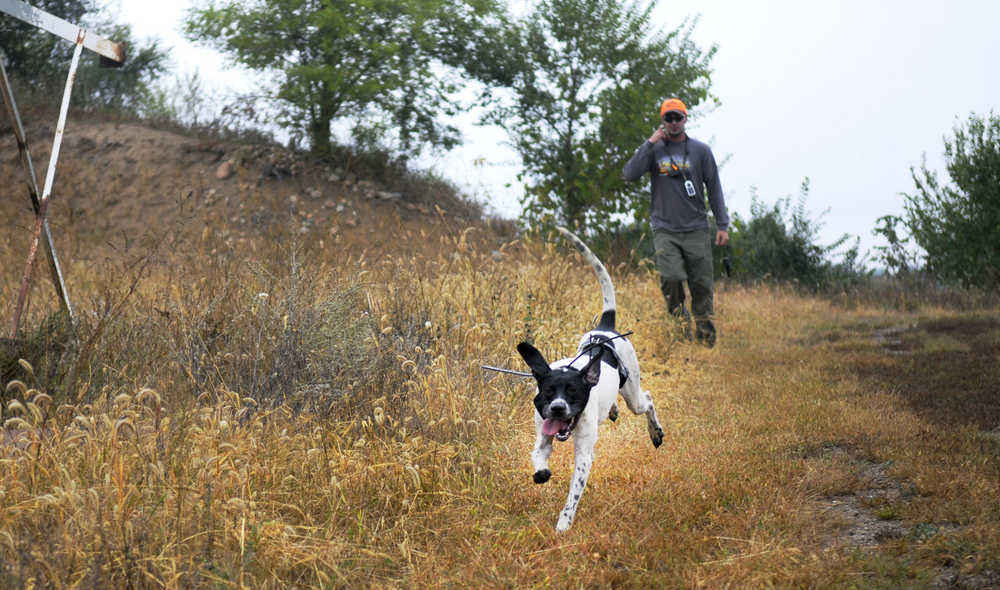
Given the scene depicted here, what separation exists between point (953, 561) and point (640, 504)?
140 cm

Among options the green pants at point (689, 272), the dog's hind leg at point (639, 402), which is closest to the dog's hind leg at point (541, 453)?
the dog's hind leg at point (639, 402)

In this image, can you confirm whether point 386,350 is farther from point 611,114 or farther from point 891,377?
point 611,114

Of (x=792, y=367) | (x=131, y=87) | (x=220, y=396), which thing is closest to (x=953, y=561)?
(x=220, y=396)

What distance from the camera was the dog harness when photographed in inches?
167

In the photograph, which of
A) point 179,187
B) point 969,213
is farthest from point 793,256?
point 179,187

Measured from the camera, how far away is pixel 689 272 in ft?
30.2

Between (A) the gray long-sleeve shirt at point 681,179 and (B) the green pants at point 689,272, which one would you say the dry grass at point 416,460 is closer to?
(B) the green pants at point 689,272

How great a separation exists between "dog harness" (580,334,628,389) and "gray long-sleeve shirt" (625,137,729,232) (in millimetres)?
4467

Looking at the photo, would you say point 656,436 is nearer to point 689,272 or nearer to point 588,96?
point 689,272

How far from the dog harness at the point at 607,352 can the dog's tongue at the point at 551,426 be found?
0.53 meters

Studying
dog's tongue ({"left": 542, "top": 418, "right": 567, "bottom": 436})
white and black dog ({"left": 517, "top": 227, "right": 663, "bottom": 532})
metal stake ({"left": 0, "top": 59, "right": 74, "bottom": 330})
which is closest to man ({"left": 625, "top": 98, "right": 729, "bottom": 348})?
white and black dog ({"left": 517, "top": 227, "right": 663, "bottom": 532})

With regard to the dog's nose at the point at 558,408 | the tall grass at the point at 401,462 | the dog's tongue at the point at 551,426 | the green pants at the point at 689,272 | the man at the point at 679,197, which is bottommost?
the tall grass at the point at 401,462

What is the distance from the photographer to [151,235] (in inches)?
226

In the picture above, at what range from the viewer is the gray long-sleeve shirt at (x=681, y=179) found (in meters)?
8.82
